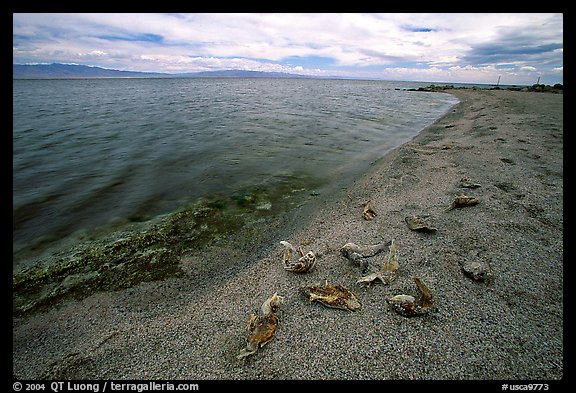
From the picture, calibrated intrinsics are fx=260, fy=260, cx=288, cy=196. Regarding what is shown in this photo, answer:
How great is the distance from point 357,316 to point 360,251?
1342mm

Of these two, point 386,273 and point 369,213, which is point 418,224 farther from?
point 386,273

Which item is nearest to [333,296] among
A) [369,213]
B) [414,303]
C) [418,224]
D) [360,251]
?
[414,303]

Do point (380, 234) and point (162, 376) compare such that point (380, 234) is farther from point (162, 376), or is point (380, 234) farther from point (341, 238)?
point (162, 376)

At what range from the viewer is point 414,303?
3244 mm

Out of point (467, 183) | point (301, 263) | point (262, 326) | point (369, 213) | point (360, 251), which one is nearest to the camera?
point (262, 326)

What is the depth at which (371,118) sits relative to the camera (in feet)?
78.8

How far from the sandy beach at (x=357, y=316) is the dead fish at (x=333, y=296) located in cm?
10

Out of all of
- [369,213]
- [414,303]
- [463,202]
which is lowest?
[414,303]

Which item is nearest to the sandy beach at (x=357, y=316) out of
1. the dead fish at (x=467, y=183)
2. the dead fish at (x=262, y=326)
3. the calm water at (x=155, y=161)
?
the dead fish at (x=262, y=326)

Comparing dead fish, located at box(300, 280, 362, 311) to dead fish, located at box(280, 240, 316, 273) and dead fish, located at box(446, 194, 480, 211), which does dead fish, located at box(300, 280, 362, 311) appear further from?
dead fish, located at box(446, 194, 480, 211)

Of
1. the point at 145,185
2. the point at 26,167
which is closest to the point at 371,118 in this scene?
the point at 145,185

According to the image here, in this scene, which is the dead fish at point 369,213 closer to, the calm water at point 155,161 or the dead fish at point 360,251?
the dead fish at point 360,251
